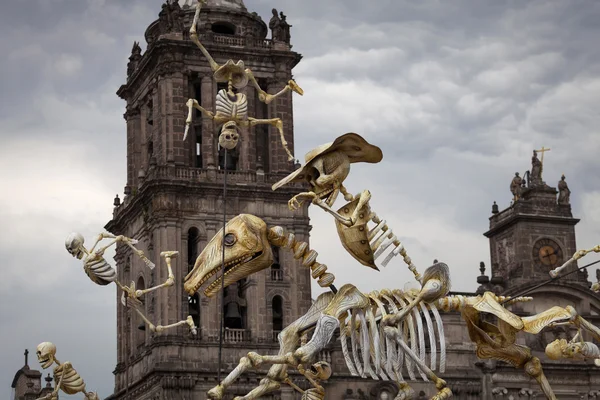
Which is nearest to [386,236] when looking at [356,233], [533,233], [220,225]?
[356,233]

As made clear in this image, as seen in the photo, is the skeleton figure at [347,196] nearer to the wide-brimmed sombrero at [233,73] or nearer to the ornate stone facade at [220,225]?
the wide-brimmed sombrero at [233,73]

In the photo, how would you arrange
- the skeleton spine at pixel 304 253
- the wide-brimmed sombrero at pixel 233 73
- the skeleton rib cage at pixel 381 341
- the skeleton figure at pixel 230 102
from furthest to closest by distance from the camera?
the wide-brimmed sombrero at pixel 233 73
the skeleton figure at pixel 230 102
the skeleton rib cage at pixel 381 341
the skeleton spine at pixel 304 253

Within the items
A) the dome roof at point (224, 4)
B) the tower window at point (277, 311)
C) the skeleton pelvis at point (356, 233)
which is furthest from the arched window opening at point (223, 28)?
the skeleton pelvis at point (356, 233)

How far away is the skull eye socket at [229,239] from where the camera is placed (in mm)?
18344

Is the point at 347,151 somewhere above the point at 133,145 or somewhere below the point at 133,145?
below

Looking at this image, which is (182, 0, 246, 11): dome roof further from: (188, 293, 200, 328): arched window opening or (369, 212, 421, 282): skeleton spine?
(369, 212, 421, 282): skeleton spine

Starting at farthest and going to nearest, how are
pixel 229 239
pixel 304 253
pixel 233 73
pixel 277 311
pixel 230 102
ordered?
1. pixel 277 311
2. pixel 233 73
3. pixel 230 102
4. pixel 304 253
5. pixel 229 239

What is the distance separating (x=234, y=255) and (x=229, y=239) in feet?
0.84

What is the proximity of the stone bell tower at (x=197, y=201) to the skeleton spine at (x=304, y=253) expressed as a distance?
32.3m

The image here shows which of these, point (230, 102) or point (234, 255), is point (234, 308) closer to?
point (230, 102)

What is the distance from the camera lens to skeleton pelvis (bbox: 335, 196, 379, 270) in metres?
19.1

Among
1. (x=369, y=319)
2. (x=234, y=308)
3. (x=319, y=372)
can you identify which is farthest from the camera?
(x=234, y=308)

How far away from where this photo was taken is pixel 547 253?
57.5m

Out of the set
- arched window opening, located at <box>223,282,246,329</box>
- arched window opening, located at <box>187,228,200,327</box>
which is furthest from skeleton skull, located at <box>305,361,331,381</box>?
arched window opening, located at <box>223,282,246,329</box>
